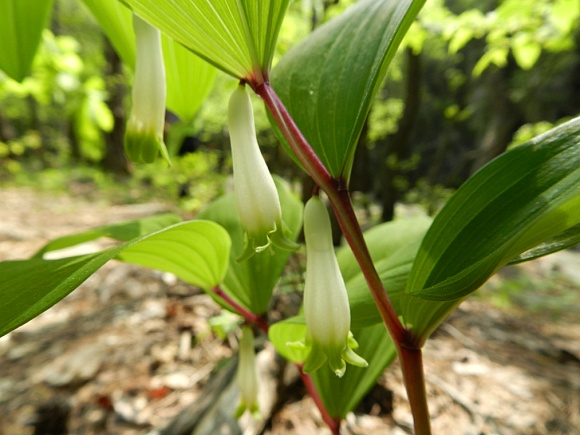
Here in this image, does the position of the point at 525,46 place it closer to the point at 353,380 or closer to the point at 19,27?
the point at 353,380

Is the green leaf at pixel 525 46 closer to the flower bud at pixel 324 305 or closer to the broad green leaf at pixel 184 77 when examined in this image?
the broad green leaf at pixel 184 77

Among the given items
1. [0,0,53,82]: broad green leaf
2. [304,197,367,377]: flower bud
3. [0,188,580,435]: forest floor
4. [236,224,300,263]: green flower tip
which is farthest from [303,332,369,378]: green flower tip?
[0,188,580,435]: forest floor

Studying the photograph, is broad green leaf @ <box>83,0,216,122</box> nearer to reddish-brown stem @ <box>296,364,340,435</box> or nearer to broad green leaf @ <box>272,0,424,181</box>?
broad green leaf @ <box>272,0,424,181</box>

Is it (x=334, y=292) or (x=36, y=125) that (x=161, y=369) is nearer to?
(x=334, y=292)

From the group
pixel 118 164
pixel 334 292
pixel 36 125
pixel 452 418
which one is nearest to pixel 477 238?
pixel 334 292

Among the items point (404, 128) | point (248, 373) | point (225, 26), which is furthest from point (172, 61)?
point (404, 128)

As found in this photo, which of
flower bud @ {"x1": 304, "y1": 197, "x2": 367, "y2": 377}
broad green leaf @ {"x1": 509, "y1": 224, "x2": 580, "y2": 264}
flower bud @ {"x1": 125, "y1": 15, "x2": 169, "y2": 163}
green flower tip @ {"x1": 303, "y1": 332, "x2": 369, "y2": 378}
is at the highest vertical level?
flower bud @ {"x1": 125, "y1": 15, "x2": 169, "y2": 163}
